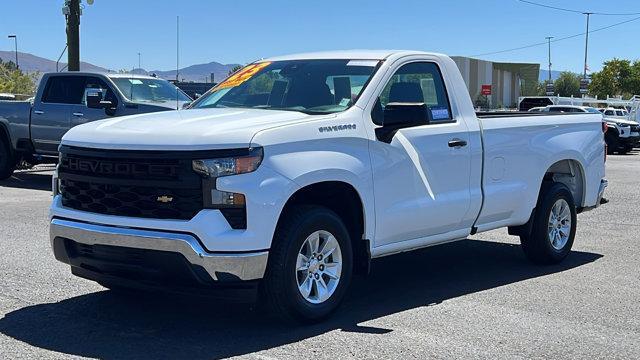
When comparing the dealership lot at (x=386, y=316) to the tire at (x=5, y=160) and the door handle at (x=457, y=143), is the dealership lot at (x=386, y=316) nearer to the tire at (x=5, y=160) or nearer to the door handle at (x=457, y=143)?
the door handle at (x=457, y=143)

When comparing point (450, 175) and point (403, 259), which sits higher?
point (450, 175)

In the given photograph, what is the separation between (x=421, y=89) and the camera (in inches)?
274

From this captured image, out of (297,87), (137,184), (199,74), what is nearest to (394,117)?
(297,87)

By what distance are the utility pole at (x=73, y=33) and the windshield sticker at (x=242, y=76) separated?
13.2 metres

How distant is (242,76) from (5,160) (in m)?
10.1

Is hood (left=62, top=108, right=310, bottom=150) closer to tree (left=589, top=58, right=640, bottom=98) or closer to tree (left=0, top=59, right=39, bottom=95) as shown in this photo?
tree (left=0, top=59, right=39, bottom=95)

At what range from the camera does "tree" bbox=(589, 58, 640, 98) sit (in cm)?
7431

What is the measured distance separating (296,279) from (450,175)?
1.92 meters

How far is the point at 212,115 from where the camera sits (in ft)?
19.9

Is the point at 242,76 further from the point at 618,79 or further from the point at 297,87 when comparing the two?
the point at 618,79

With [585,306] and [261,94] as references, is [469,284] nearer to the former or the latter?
[585,306]

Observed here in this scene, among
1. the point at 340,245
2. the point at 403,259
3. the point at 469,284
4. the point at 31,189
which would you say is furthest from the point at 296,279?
the point at 31,189

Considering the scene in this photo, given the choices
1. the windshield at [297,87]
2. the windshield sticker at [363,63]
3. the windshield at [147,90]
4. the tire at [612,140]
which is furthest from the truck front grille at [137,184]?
the tire at [612,140]

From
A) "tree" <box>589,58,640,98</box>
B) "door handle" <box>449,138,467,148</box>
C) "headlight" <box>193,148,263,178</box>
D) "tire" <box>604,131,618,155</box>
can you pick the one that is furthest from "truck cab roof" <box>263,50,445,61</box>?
"tree" <box>589,58,640,98</box>
